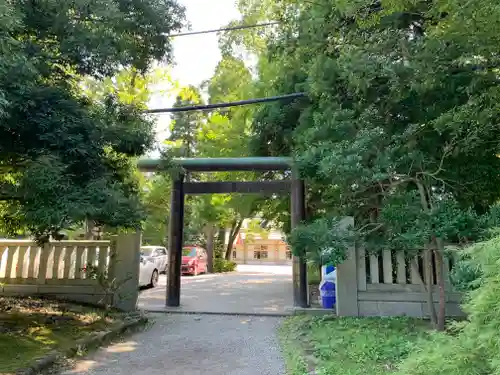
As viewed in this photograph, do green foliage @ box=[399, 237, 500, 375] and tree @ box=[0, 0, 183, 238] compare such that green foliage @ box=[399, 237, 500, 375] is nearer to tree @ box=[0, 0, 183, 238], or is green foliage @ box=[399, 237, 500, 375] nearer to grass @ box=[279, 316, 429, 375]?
grass @ box=[279, 316, 429, 375]

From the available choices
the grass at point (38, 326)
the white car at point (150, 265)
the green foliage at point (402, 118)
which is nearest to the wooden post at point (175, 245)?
the grass at point (38, 326)

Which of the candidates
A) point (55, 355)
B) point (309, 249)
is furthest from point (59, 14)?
point (309, 249)

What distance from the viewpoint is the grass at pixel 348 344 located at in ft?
14.1

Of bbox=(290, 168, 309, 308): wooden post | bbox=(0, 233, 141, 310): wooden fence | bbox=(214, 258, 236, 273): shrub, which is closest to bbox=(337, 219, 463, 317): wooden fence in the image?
bbox=(290, 168, 309, 308): wooden post

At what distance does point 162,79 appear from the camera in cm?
Answer: 1622

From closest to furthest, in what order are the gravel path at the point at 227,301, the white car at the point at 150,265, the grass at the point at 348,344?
the grass at the point at 348,344, the gravel path at the point at 227,301, the white car at the point at 150,265

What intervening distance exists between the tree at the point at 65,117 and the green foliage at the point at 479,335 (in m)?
3.52

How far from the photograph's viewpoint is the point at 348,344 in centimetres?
516

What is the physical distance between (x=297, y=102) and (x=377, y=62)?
3653 mm

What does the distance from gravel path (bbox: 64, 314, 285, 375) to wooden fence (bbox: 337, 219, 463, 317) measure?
4.60 ft

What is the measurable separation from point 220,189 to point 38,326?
4720 millimetres

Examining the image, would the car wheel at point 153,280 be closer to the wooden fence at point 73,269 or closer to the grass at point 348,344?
the wooden fence at point 73,269

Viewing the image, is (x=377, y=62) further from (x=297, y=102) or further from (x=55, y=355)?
(x=55, y=355)

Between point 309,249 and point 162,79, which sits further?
point 162,79
